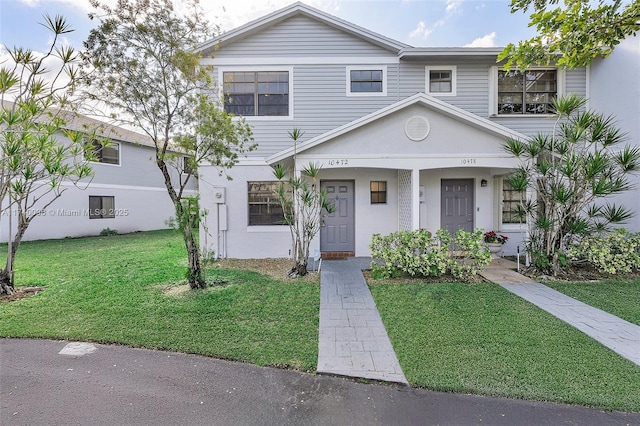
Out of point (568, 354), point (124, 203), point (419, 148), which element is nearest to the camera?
point (568, 354)

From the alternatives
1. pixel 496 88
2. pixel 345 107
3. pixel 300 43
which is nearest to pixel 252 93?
pixel 300 43

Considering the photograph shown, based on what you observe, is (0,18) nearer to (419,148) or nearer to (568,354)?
(419,148)

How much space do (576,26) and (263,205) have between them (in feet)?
26.9

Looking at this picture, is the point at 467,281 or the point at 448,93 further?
the point at 448,93

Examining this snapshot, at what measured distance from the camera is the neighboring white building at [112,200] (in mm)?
14672

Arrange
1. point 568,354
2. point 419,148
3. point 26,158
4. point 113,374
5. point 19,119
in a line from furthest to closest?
point 419,148, point 26,158, point 19,119, point 568,354, point 113,374

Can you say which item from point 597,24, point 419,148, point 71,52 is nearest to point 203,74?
point 71,52

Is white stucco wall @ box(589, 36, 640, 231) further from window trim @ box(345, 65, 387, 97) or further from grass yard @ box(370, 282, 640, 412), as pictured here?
window trim @ box(345, 65, 387, 97)

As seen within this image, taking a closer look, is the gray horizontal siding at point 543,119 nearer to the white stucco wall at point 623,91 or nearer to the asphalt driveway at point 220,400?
the white stucco wall at point 623,91

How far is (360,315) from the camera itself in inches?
197

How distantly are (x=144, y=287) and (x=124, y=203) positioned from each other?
13.7 m

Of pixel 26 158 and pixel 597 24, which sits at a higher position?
pixel 597 24

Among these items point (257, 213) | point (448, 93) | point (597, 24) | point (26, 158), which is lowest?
point (257, 213)

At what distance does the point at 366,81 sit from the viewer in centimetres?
977
